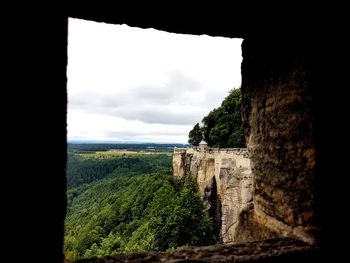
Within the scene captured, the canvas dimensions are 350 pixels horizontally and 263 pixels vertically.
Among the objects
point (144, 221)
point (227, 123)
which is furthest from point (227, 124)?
point (144, 221)

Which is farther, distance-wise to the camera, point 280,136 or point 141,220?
point 141,220

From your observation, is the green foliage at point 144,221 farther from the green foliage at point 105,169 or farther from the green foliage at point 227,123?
the green foliage at point 105,169

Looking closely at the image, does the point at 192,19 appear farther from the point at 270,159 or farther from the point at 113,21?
the point at 270,159

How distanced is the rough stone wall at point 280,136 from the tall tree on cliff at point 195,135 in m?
45.6

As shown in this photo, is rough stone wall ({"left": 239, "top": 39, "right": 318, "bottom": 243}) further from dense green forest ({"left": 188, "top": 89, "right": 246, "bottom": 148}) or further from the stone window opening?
dense green forest ({"left": 188, "top": 89, "right": 246, "bottom": 148})

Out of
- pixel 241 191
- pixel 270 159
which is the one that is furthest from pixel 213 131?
pixel 270 159

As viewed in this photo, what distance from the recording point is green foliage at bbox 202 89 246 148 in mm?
37031

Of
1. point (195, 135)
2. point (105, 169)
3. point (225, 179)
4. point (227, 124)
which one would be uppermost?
point (227, 124)

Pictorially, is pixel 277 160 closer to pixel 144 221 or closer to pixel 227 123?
pixel 144 221

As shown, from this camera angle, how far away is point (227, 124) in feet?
127

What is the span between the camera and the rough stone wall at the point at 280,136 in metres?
2.00

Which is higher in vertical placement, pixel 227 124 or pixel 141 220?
pixel 227 124

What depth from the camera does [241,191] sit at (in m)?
23.3

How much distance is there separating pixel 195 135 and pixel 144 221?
1670cm
